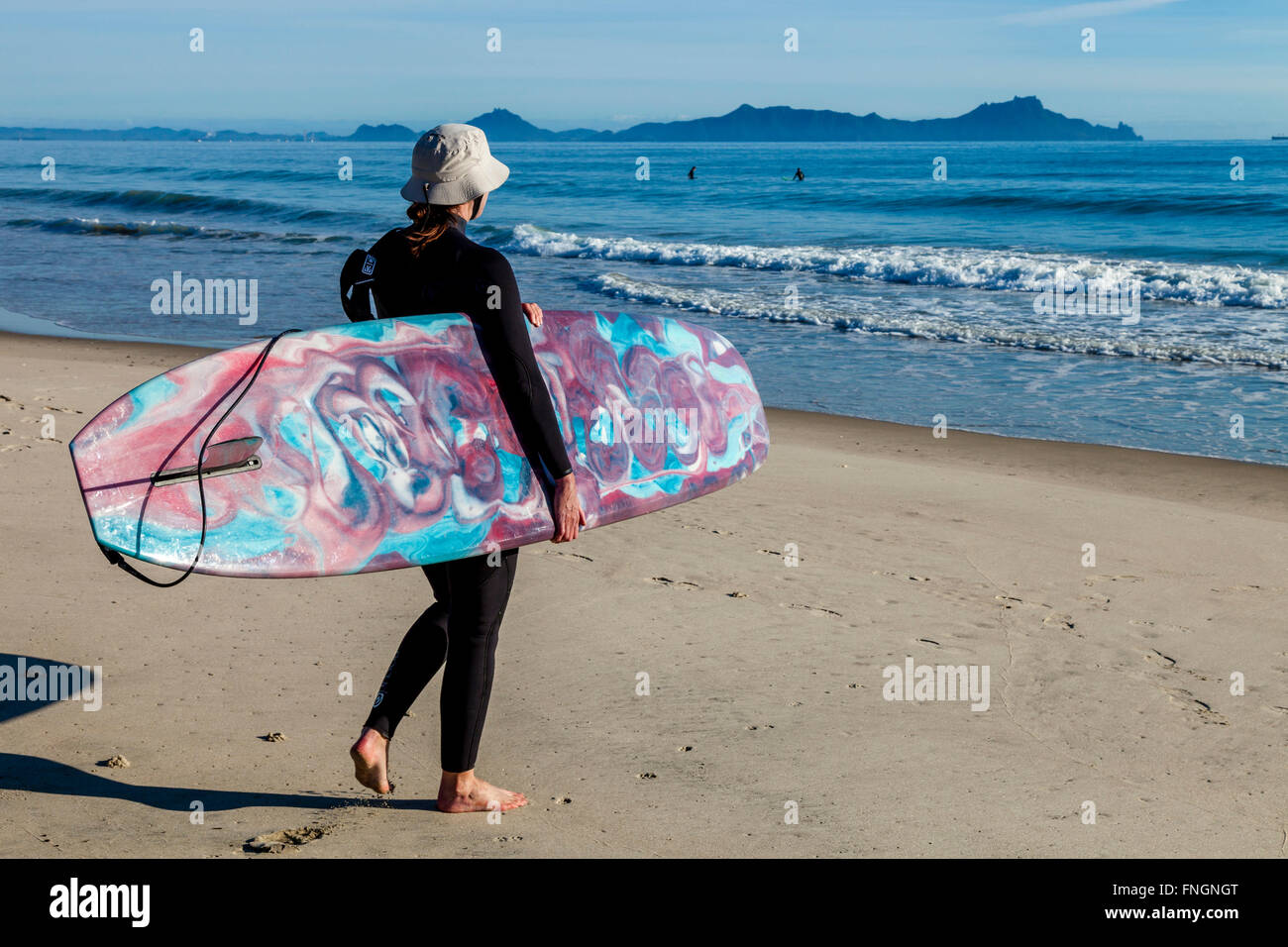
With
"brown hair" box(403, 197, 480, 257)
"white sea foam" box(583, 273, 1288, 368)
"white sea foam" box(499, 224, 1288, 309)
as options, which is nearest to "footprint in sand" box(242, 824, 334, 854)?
"brown hair" box(403, 197, 480, 257)

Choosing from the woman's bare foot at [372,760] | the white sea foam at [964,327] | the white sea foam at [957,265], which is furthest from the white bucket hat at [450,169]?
the white sea foam at [957,265]

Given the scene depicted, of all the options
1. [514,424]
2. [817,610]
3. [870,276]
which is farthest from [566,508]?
[870,276]

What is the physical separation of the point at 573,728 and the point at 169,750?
1066 mm

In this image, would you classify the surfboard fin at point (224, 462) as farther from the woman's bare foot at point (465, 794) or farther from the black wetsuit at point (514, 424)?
the woman's bare foot at point (465, 794)

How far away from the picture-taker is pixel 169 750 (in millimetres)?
2840

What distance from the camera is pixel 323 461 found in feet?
9.16

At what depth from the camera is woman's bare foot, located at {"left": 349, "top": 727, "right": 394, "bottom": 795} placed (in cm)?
248

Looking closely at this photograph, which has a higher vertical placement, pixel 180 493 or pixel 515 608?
pixel 180 493

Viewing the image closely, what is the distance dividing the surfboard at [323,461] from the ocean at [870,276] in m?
5.63

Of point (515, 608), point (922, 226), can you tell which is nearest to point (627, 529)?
point (515, 608)

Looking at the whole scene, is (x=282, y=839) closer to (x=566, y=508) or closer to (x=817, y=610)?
(x=566, y=508)
